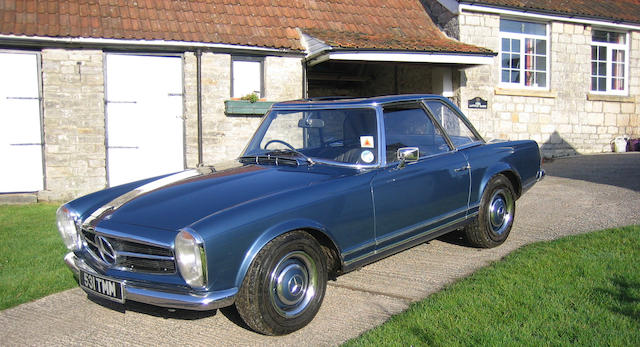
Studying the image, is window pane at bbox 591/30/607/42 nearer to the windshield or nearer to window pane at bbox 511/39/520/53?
window pane at bbox 511/39/520/53

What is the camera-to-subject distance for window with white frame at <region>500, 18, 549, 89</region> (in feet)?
42.7

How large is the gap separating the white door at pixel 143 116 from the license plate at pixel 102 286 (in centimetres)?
677

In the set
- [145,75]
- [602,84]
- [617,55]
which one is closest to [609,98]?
[602,84]

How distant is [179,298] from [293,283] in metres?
0.74

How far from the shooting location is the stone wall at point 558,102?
12516 mm

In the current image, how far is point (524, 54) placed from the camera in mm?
13195

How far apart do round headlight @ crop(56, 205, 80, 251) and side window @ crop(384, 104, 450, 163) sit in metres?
2.38

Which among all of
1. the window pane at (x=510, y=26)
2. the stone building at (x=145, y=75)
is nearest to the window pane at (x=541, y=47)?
the window pane at (x=510, y=26)

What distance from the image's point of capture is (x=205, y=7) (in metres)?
10.8

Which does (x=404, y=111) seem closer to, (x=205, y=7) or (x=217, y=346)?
(x=217, y=346)

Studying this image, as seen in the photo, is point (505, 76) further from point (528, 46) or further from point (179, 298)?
point (179, 298)

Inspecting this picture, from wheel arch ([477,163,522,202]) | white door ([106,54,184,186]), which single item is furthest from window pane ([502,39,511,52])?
wheel arch ([477,163,522,202])

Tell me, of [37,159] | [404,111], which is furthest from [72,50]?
[404,111]

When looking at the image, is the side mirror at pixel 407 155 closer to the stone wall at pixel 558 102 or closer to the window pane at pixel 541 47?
the stone wall at pixel 558 102
